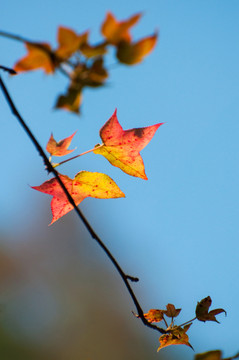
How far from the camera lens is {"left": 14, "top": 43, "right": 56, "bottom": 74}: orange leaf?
373mm

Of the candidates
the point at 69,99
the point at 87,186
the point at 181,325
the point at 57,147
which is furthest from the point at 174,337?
the point at 69,99

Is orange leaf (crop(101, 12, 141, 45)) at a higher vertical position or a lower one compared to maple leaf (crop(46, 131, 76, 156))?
lower

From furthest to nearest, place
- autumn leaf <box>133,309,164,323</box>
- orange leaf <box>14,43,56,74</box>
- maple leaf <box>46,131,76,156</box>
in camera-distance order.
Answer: autumn leaf <box>133,309,164,323</box> → maple leaf <box>46,131,76,156</box> → orange leaf <box>14,43,56,74</box>

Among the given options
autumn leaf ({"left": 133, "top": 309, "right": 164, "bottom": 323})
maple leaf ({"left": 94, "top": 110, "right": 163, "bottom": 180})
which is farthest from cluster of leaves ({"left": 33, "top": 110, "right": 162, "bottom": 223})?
autumn leaf ({"left": 133, "top": 309, "right": 164, "bottom": 323})

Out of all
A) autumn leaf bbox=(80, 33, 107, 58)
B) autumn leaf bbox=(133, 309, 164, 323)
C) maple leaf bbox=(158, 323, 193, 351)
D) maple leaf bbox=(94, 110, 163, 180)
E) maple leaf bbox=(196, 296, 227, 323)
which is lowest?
maple leaf bbox=(158, 323, 193, 351)

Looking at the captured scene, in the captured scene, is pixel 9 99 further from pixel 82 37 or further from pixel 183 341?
pixel 183 341

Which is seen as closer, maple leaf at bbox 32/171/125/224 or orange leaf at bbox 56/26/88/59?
orange leaf at bbox 56/26/88/59

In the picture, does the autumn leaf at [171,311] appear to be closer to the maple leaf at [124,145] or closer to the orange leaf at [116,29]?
the maple leaf at [124,145]

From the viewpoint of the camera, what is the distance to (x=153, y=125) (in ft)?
2.54

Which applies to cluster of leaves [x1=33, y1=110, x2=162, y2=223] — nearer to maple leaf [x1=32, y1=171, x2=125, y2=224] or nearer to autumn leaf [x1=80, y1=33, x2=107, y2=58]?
maple leaf [x1=32, y1=171, x2=125, y2=224]

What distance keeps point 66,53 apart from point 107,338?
887 centimetres

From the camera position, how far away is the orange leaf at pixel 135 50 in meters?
0.38

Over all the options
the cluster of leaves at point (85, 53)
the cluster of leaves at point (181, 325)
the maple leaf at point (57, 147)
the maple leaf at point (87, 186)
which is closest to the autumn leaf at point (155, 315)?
the cluster of leaves at point (181, 325)

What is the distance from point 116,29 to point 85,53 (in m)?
0.04
